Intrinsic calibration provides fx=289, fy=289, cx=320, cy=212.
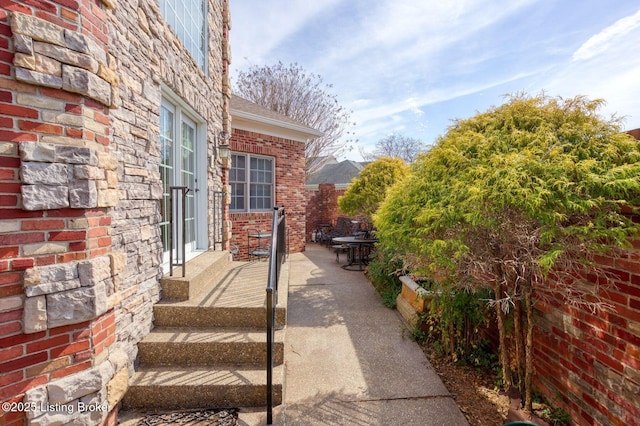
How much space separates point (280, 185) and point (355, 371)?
265 inches

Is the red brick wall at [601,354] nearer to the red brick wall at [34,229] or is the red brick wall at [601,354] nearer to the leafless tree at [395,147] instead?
the red brick wall at [34,229]

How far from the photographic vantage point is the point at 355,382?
294 centimetres

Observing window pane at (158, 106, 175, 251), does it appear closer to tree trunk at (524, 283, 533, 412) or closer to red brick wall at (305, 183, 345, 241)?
tree trunk at (524, 283, 533, 412)

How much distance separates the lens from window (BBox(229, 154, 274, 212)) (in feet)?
27.0

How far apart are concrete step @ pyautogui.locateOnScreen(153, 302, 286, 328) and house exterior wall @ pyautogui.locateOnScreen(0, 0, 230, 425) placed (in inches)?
19.3

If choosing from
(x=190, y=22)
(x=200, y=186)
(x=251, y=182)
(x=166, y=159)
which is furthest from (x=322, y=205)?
(x=166, y=159)

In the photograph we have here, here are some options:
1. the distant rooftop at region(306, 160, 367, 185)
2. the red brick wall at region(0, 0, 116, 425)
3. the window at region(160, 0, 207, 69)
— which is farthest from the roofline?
the distant rooftop at region(306, 160, 367, 185)

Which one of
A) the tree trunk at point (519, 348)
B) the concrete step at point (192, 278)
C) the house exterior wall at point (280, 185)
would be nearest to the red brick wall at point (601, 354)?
the tree trunk at point (519, 348)

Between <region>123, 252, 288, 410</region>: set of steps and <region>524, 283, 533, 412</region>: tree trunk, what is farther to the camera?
<region>123, 252, 288, 410</region>: set of steps

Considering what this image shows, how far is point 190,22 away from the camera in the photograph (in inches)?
170

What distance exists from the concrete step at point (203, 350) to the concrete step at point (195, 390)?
152 mm

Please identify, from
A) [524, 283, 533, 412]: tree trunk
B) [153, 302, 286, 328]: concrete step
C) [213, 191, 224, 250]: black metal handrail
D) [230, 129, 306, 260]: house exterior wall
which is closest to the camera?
[524, 283, 533, 412]: tree trunk

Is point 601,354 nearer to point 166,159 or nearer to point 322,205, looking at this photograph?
point 166,159

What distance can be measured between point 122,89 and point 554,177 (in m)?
3.46
